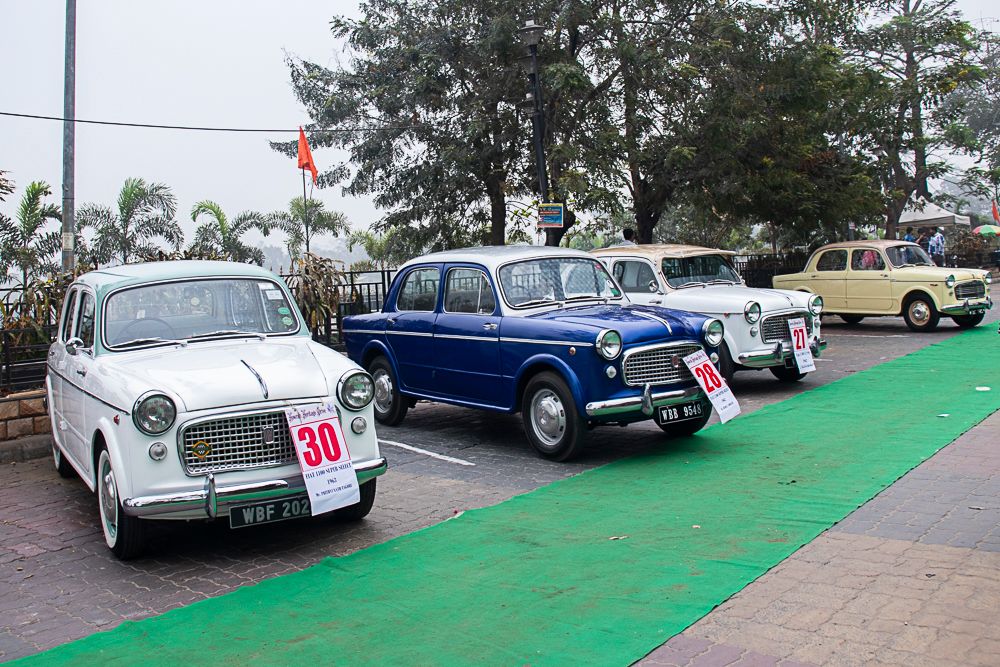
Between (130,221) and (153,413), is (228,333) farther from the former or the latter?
(130,221)

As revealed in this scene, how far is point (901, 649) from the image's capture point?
3.96 metres

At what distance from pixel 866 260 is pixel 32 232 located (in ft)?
51.8

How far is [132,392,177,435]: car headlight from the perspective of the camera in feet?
17.7

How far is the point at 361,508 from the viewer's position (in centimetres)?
636

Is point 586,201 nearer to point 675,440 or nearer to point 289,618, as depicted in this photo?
point 675,440

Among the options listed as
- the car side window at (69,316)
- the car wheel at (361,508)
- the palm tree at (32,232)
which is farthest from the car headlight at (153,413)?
the palm tree at (32,232)

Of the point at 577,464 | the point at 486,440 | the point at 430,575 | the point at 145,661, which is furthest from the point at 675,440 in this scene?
the point at 145,661

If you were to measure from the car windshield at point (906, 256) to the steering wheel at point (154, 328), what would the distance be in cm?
1382

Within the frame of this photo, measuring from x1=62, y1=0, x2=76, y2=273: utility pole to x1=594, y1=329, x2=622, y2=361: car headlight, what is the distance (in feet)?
25.8

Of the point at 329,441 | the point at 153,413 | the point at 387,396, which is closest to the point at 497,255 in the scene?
the point at 387,396

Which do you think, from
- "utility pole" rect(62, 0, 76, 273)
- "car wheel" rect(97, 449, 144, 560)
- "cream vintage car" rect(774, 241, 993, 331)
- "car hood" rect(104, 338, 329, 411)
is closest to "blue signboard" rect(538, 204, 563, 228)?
"cream vintage car" rect(774, 241, 993, 331)

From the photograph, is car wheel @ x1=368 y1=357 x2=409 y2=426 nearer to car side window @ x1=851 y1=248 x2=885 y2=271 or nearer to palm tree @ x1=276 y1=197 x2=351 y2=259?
car side window @ x1=851 y1=248 x2=885 y2=271

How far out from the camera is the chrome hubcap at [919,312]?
53.5 ft

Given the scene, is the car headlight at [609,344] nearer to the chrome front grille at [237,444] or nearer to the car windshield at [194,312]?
the car windshield at [194,312]
